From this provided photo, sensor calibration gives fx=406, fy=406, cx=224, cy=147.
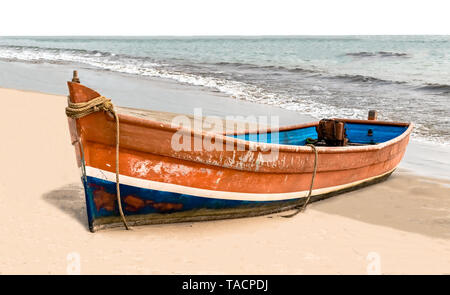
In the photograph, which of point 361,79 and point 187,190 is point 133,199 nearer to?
point 187,190

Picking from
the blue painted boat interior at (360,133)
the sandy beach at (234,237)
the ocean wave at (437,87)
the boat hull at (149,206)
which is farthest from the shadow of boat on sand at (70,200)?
the ocean wave at (437,87)

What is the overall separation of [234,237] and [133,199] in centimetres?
108

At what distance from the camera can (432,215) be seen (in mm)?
4949

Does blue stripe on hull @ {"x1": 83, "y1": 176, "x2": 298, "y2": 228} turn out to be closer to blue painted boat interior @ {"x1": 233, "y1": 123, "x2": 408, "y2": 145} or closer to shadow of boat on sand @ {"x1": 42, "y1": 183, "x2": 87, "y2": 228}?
shadow of boat on sand @ {"x1": 42, "y1": 183, "x2": 87, "y2": 228}

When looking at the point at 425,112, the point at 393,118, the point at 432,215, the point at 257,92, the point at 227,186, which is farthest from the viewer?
the point at 257,92

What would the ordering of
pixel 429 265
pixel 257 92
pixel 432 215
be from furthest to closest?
pixel 257 92 → pixel 432 215 → pixel 429 265

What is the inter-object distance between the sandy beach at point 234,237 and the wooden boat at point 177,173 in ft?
0.61

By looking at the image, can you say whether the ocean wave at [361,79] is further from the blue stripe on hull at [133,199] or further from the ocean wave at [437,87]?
the blue stripe on hull at [133,199]

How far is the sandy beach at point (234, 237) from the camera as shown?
139 inches

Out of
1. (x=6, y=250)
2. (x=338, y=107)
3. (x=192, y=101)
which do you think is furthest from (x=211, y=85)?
(x=6, y=250)

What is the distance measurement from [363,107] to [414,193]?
26.1 ft

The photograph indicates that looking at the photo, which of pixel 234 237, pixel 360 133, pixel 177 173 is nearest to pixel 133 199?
pixel 177 173
